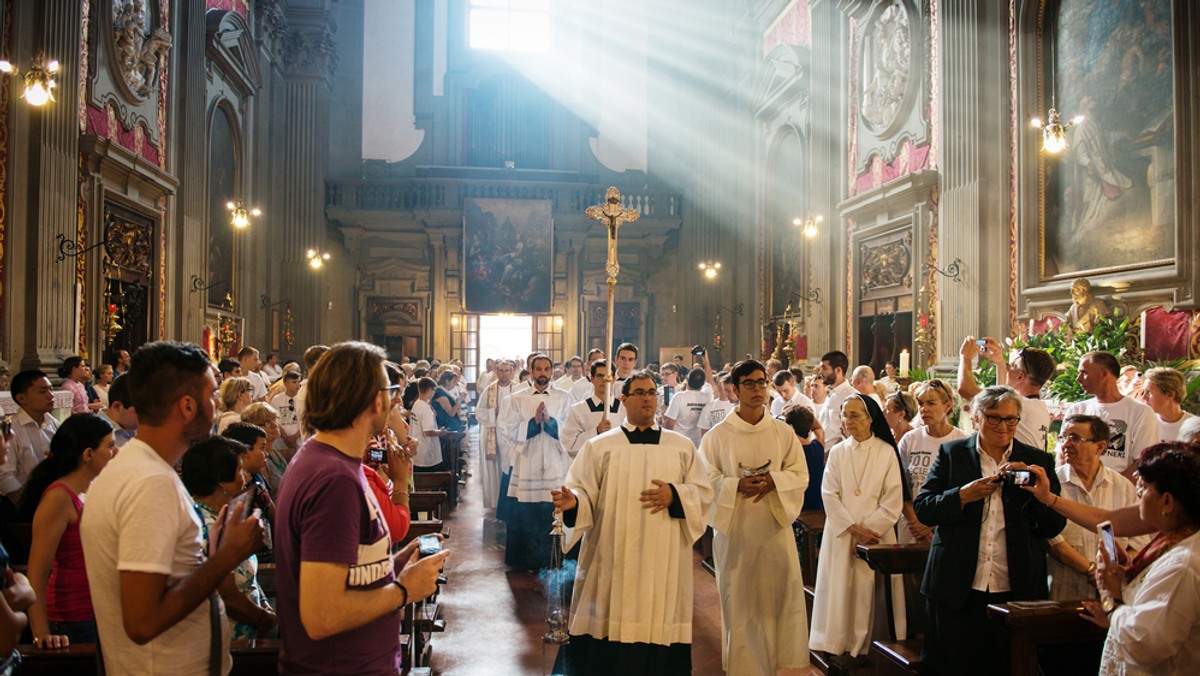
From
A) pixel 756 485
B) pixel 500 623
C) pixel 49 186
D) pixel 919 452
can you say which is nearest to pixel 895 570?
pixel 756 485

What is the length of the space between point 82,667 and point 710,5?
2452 centimetres

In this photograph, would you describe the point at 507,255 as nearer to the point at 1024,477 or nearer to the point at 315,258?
the point at 315,258

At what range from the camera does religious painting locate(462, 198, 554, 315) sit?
23.0 meters

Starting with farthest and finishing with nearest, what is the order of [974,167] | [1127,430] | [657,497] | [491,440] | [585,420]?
[974,167] → [491,440] → [585,420] → [1127,430] → [657,497]

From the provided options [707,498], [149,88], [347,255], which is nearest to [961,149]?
[707,498]

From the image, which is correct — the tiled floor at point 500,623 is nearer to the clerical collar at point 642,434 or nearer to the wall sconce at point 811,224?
the clerical collar at point 642,434

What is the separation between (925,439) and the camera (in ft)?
17.7

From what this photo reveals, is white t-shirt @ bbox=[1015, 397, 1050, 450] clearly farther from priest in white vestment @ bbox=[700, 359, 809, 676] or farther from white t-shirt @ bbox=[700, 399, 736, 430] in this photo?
white t-shirt @ bbox=[700, 399, 736, 430]

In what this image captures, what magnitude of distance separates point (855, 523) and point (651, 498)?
1.48 metres

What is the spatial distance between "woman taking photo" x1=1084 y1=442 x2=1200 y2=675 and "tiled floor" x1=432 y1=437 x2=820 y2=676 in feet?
9.06

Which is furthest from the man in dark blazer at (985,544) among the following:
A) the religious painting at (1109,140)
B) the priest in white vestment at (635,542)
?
the religious painting at (1109,140)

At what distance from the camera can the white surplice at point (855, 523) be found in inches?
A: 195

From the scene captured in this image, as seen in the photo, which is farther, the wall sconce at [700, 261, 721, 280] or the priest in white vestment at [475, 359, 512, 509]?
the wall sconce at [700, 261, 721, 280]

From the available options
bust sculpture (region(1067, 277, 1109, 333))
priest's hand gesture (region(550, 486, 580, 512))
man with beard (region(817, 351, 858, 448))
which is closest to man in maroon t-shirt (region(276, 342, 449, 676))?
priest's hand gesture (region(550, 486, 580, 512))
